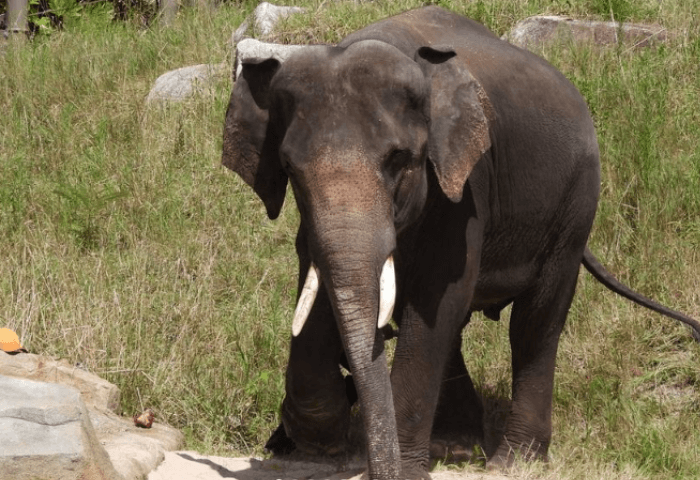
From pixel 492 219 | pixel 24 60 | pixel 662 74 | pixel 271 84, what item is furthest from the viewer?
pixel 24 60

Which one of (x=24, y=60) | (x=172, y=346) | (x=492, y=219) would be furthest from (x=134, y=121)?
(x=492, y=219)

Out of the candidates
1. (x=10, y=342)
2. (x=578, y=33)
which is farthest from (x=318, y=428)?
(x=578, y=33)

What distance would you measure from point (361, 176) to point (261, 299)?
3330 millimetres

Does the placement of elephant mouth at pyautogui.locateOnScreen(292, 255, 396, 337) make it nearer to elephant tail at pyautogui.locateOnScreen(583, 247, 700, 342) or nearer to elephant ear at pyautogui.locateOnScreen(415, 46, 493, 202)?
elephant ear at pyautogui.locateOnScreen(415, 46, 493, 202)

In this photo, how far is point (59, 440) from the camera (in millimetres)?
4754

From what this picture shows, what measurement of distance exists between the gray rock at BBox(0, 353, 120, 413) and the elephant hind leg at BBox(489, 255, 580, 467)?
1911 millimetres

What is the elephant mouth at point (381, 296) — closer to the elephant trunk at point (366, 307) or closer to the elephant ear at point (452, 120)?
the elephant trunk at point (366, 307)

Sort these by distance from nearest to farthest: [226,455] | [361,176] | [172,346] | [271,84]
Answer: [361,176] < [271,84] < [226,455] < [172,346]

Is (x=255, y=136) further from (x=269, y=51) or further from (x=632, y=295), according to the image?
(x=632, y=295)

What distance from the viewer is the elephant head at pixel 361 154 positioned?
179 inches

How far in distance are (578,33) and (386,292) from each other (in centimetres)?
628

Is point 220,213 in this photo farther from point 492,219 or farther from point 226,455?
point 492,219

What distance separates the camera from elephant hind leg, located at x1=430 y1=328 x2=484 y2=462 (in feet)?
22.0

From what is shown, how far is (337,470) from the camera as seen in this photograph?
592 centimetres
